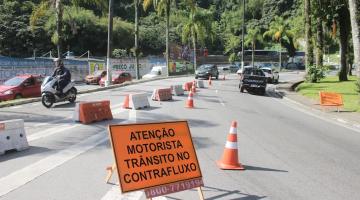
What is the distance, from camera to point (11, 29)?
72812mm

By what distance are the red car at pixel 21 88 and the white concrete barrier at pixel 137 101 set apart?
7764 mm

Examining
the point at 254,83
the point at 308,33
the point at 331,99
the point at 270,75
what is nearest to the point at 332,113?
the point at 331,99

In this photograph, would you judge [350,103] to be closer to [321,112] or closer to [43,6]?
[321,112]

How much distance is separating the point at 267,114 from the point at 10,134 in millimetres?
12400

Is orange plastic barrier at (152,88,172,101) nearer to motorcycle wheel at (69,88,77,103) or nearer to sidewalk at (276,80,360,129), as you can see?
motorcycle wheel at (69,88,77,103)

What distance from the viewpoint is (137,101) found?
66.3 feet

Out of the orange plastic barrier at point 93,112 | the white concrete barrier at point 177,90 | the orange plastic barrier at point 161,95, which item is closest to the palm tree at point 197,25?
the white concrete barrier at point 177,90

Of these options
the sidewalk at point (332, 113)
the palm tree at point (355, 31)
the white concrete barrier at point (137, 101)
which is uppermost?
the palm tree at point (355, 31)

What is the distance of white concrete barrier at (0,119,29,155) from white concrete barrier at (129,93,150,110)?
29.7 ft

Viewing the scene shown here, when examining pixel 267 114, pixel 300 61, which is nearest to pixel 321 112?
pixel 267 114

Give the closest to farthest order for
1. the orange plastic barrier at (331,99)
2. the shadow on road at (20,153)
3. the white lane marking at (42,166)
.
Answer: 1. the white lane marking at (42,166)
2. the shadow on road at (20,153)
3. the orange plastic barrier at (331,99)

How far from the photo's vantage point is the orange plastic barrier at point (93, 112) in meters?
15.3

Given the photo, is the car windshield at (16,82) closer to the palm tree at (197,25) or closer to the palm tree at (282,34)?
the palm tree at (197,25)

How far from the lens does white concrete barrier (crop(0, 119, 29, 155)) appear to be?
33.9 ft
